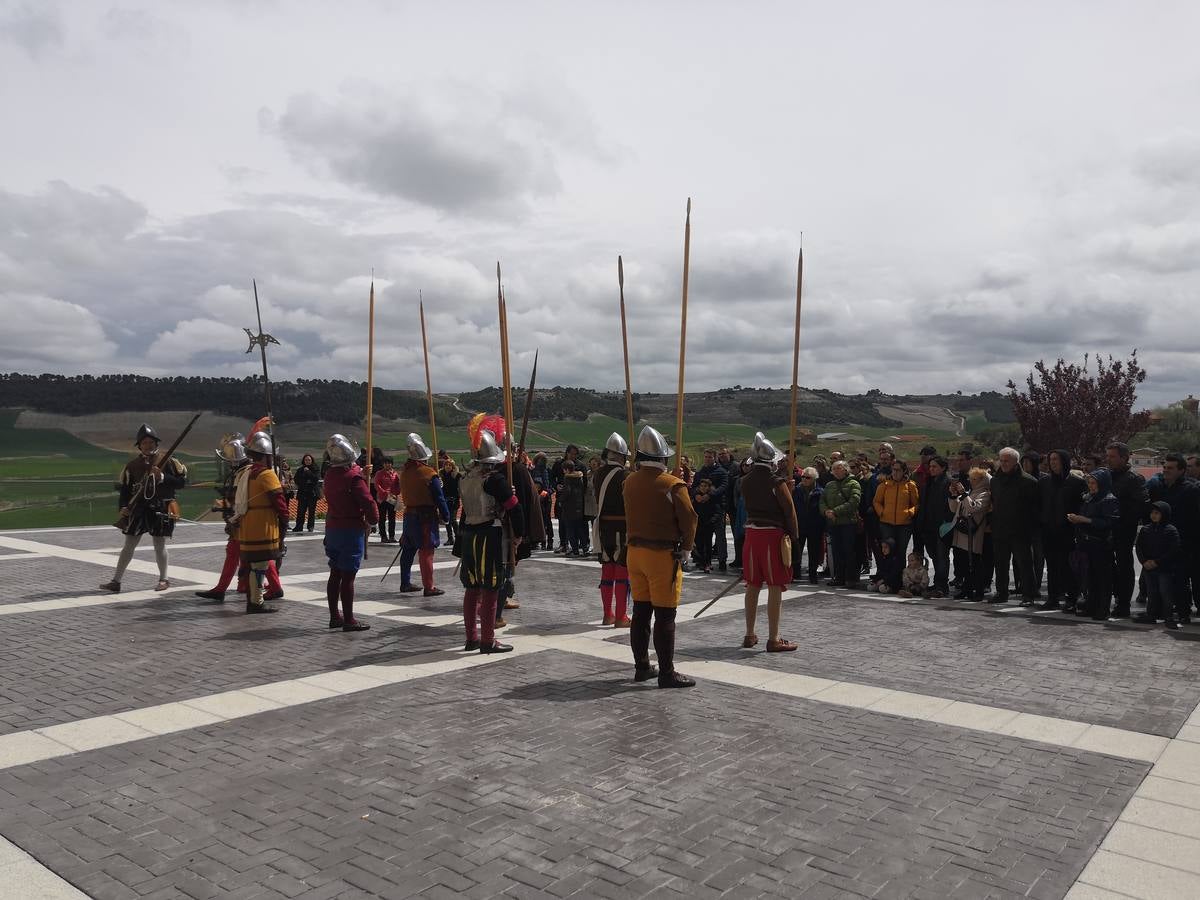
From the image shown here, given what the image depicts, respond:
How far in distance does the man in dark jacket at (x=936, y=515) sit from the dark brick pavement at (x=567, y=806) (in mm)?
6230

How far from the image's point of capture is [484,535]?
808 cm

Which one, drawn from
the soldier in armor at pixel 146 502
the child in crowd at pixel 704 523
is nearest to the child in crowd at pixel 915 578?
the child in crowd at pixel 704 523

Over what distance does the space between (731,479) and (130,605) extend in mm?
8455

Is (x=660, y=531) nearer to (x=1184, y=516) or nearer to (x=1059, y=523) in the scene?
(x=1059, y=523)

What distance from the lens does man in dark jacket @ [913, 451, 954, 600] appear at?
11883mm

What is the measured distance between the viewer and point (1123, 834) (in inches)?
172

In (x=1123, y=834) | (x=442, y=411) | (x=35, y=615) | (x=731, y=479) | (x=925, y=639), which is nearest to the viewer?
(x=1123, y=834)

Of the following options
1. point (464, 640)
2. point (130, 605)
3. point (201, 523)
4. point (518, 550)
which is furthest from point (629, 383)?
point (201, 523)

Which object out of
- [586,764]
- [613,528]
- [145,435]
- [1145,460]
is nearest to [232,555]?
[145,435]

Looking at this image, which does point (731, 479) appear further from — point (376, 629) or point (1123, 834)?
point (1123, 834)

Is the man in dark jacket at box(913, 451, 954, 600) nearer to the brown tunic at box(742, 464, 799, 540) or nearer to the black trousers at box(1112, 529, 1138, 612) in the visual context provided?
the black trousers at box(1112, 529, 1138, 612)

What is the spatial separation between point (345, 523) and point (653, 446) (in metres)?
3.51

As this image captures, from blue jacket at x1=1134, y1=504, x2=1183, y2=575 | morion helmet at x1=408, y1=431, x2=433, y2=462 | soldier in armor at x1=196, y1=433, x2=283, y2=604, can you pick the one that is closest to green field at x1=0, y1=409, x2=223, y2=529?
soldier in armor at x1=196, y1=433, x2=283, y2=604

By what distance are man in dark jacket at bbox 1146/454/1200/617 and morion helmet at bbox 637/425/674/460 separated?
639 centimetres
